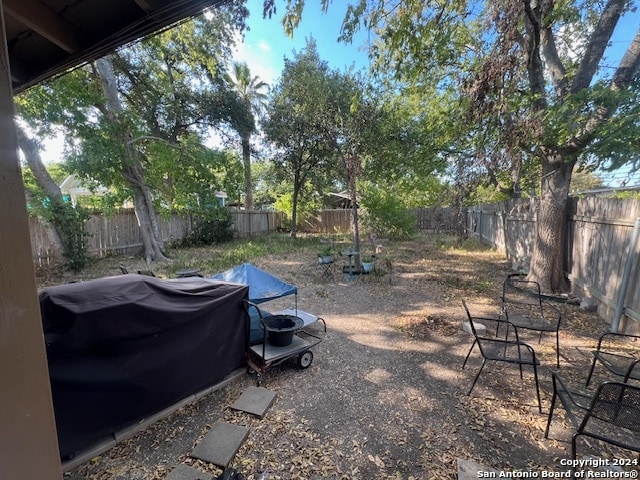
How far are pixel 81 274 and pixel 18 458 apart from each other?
8.18 metres

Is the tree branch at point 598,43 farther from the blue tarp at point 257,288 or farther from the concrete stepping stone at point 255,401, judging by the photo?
the concrete stepping stone at point 255,401

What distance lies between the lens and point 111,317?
216cm

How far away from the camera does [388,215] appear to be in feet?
45.0

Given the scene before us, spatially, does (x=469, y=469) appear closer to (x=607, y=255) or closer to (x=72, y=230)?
(x=607, y=255)

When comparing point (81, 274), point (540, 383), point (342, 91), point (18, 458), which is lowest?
point (540, 383)

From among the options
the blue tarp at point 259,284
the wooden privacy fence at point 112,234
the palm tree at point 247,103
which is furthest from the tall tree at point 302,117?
the blue tarp at point 259,284

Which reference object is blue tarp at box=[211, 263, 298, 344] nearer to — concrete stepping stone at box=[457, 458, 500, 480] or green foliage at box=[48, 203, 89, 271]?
concrete stepping stone at box=[457, 458, 500, 480]

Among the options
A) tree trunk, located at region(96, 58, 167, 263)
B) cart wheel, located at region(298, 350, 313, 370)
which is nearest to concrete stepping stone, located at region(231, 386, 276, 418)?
cart wheel, located at region(298, 350, 313, 370)

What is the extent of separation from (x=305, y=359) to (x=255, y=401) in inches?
32.6

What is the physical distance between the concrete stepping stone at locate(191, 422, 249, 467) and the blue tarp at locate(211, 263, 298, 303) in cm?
141

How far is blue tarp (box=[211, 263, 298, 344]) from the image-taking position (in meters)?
3.51

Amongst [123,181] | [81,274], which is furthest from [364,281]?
[123,181]

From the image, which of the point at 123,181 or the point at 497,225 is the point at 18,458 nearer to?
the point at 123,181

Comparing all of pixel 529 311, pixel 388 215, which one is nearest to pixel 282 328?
pixel 529 311
